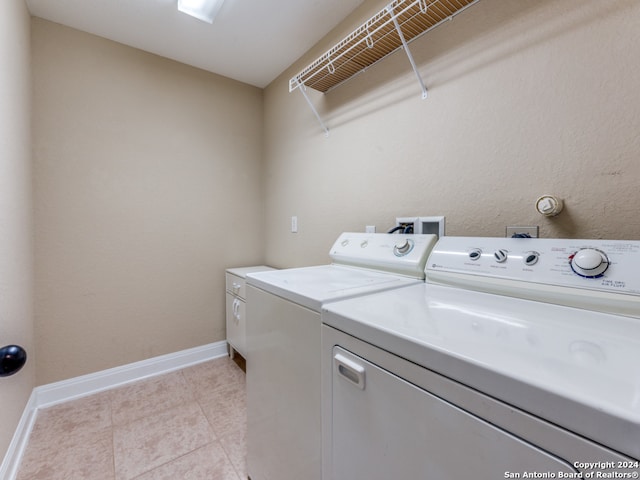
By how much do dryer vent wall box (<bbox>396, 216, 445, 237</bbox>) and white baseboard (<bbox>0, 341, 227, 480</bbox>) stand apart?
197 cm

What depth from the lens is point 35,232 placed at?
1.72 metres

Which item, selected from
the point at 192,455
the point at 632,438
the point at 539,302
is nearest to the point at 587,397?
the point at 632,438

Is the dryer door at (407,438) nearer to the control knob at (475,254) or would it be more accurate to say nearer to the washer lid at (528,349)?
the washer lid at (528,349)

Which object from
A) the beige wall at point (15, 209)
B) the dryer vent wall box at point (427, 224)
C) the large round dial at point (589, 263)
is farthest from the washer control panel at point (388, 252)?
the beige wall at point (15, 209)

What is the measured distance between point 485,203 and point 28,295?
2.47 m

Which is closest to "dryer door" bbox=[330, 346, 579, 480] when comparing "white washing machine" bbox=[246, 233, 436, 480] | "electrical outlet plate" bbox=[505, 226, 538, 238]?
"white washing machine" bbox=[246, 233, 436, 480]

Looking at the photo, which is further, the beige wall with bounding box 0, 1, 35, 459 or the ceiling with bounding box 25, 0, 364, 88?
the ceiling with bounding box 25, 0, 364, 88

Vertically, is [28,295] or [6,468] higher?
[28,295]

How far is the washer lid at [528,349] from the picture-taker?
1.13ft

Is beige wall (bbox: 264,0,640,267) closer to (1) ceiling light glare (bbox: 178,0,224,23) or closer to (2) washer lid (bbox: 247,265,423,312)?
(2) washer lid (bbox: 247,265,423,312)

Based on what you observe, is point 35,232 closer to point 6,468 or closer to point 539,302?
point 6,468

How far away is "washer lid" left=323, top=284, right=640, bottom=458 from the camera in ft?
1.13

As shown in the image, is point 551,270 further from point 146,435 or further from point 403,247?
point 146,435

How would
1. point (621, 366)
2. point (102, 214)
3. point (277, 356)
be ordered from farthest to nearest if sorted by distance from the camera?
point (102, 214) → point (277, 356) → point (621, 366)
